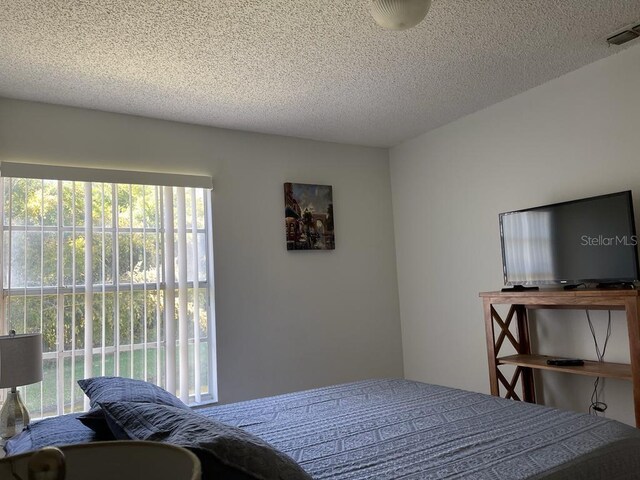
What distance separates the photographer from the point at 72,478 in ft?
1.71

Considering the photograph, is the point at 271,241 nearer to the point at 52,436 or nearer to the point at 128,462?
the point at 52,436

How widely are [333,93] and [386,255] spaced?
1.96 meters

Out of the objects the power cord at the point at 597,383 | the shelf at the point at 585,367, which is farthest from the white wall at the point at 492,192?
the shelf at the point at 585,367

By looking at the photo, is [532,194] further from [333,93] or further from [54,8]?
[54,8]

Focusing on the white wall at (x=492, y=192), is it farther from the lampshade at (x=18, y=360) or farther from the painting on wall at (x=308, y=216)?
the lampshade at (x=18, y=360)

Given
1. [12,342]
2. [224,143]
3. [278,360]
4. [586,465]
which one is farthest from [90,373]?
[586,465]

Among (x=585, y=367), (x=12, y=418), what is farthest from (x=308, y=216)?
(x=12, y=418)

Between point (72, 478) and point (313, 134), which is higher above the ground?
point (313, 134)

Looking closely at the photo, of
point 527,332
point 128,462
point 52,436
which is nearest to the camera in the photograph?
point 128,462

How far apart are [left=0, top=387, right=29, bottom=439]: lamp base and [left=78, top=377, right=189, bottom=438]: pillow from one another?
0.36 m

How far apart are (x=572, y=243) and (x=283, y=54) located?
2.17 metres

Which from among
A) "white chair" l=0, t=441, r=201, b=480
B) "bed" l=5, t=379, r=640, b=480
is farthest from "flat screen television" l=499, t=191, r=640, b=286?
"white chair" l=0, t=441, r=201, b=480

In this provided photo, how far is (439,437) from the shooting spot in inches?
70.0

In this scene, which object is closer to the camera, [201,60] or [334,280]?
[201,60]
